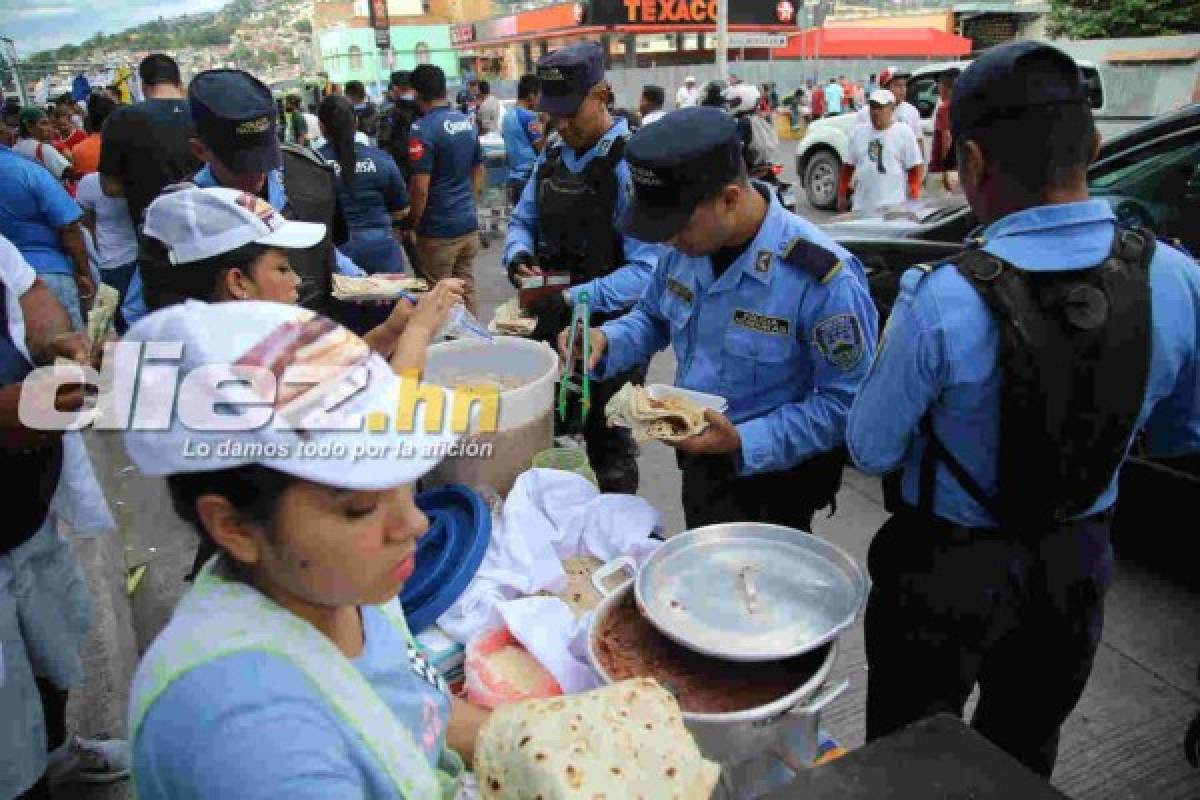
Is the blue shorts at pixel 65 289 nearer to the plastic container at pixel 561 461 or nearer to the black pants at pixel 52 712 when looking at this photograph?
the black pants at pixel 52 712

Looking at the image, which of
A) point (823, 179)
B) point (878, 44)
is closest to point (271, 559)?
point (823, 179)

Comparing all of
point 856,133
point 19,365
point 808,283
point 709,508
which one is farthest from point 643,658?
point 856,133

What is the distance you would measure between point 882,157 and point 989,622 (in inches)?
294

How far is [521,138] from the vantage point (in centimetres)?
838

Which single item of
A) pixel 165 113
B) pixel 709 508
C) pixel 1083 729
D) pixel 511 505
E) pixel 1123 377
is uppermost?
pixel 165 113

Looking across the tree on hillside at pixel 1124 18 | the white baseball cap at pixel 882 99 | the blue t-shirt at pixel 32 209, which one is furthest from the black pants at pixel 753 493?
the tree on hillside at pixel 1124 18

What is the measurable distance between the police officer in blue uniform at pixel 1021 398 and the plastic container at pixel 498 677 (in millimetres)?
847

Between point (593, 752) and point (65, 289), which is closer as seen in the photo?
point (593, 752)

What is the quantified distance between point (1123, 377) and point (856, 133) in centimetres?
773

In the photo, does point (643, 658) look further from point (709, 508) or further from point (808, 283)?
point (808, 283)

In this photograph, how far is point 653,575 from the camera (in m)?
1.74

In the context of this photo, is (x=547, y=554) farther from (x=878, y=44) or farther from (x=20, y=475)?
(x=878, y=44)

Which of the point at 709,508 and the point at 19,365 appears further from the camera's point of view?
the point at 709,508

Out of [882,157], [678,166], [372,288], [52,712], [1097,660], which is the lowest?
[1097,660]
